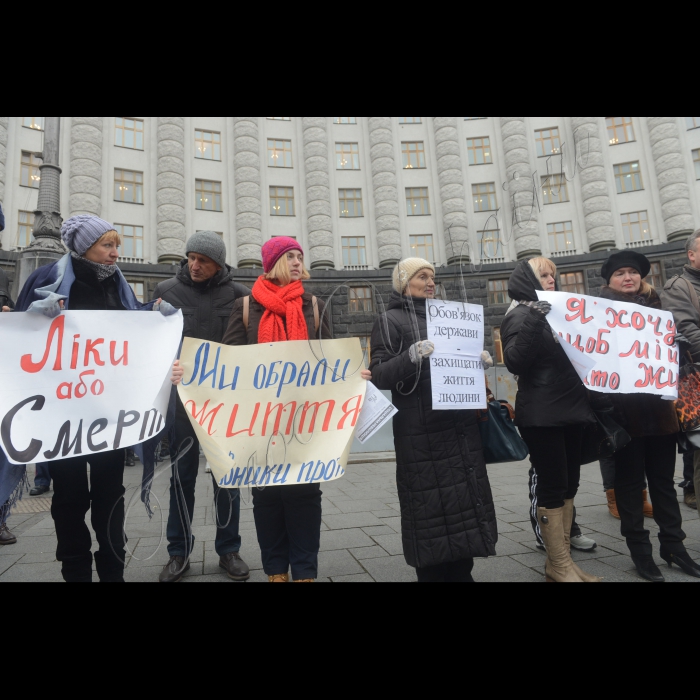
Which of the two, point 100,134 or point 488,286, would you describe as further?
point 488,286

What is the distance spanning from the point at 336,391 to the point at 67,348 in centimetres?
131

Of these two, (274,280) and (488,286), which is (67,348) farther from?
(488,286)

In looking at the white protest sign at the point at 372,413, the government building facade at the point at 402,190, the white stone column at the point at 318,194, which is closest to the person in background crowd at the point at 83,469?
the white protest sign at the point at 372,413

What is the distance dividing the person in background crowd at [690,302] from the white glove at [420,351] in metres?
1.80

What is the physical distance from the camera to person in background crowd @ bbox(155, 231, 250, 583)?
3041 mm

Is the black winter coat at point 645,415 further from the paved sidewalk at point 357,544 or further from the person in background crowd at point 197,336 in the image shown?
the person in background crowd at point 197,336

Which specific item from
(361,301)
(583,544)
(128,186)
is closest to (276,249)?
(583,544)

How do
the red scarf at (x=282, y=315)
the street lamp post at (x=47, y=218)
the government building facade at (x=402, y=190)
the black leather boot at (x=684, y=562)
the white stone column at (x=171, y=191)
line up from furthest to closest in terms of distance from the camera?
1. the government building facade at (x=402, y=190)
2. the white stone column at (x=171, y=191)
3. the street lamp post at (x=47, y=218)
4. the black leather boot at (x=684, y=562)
5. the red scarf at (x=282, y=315)

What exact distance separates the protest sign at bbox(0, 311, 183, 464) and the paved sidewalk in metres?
0.52

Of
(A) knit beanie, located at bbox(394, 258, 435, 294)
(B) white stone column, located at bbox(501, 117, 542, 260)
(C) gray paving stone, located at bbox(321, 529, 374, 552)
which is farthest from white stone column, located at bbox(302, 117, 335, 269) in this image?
(A) knit beanie, located at bbox(394, 258, 435, 294)

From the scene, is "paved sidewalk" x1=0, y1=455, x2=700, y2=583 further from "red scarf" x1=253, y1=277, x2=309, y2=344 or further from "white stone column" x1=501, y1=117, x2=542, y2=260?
"white stone column" x1=501, y1=117, x2=542, y2=260

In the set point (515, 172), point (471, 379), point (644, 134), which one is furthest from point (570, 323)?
point (644, 134)

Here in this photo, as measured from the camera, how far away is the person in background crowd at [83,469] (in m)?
2.31

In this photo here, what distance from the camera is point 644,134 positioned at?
79.0ft
